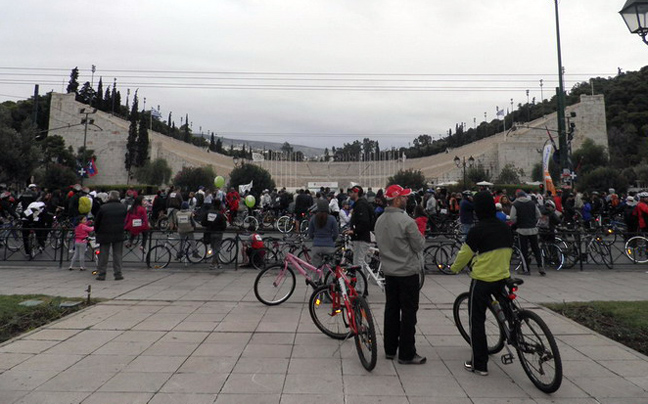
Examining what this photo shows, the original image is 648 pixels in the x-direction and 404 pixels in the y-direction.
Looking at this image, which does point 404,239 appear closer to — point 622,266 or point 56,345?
point 56,345

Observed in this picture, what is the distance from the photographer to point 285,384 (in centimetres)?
387

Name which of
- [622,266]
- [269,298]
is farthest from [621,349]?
[622,266]

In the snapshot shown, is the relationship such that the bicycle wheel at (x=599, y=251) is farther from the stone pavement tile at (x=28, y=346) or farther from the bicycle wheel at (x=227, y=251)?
the stone pavement tile at (x=28, y=346)

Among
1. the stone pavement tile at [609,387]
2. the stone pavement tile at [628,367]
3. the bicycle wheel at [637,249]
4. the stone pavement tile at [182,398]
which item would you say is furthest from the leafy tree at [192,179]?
the stone pavement tile at [609,387]

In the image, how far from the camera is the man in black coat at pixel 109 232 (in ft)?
29.7

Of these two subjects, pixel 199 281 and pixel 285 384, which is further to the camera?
pixel 199 281

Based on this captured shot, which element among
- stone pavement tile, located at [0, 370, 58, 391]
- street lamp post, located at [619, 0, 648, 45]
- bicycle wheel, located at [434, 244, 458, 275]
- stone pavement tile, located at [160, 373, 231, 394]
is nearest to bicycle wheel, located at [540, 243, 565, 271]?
bicycle wheel, located at [434, 244, 458, 275]

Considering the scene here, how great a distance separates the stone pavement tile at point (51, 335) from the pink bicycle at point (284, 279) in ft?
9.19

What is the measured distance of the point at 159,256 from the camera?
11.0 meters

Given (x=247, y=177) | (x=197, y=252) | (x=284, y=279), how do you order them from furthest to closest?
1. (x=247, y=177)
2. (x=197, y=252)
3. (x=284, y=279)

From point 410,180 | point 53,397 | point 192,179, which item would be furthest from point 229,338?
point 410,180

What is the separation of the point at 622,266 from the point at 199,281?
37.9 feet

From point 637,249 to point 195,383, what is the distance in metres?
12.7

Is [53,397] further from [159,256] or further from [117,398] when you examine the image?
[159,256]
